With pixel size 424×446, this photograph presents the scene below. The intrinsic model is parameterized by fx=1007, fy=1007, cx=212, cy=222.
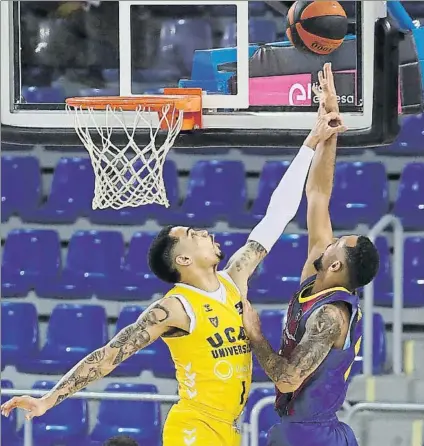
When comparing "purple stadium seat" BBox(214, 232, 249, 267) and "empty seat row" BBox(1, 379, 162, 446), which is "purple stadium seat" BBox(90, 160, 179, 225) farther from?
"empty seat row" BBox(1, 379, 162, 446)

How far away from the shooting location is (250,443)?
4934mm

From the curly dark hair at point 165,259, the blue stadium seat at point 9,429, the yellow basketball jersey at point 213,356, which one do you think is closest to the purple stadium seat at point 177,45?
the curly dark hair at point 165,259

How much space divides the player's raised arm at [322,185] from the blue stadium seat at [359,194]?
61 cm

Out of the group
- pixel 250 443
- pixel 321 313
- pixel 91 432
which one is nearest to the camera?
pixel 321 313

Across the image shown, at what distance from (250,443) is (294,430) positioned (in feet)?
3.08

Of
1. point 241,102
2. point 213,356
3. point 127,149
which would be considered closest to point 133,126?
point 127,149

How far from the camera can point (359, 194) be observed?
5.20m

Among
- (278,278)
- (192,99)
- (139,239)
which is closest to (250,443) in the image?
(278,278)

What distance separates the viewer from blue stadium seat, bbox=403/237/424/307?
5.09 meters

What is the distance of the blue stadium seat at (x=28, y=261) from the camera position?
5.46 m

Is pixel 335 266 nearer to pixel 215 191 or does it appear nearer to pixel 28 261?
pixel 215 191

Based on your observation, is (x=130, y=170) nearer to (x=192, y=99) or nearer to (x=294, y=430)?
(x=192, y=99)

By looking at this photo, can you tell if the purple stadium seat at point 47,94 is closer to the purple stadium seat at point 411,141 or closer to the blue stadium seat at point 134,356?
the blue stadium seat at point 134,356

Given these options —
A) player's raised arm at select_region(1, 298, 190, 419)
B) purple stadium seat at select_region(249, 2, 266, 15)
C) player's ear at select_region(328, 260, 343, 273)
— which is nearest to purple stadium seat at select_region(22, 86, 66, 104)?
purple stadium seat at select_region(249, 2, 266, 15)
